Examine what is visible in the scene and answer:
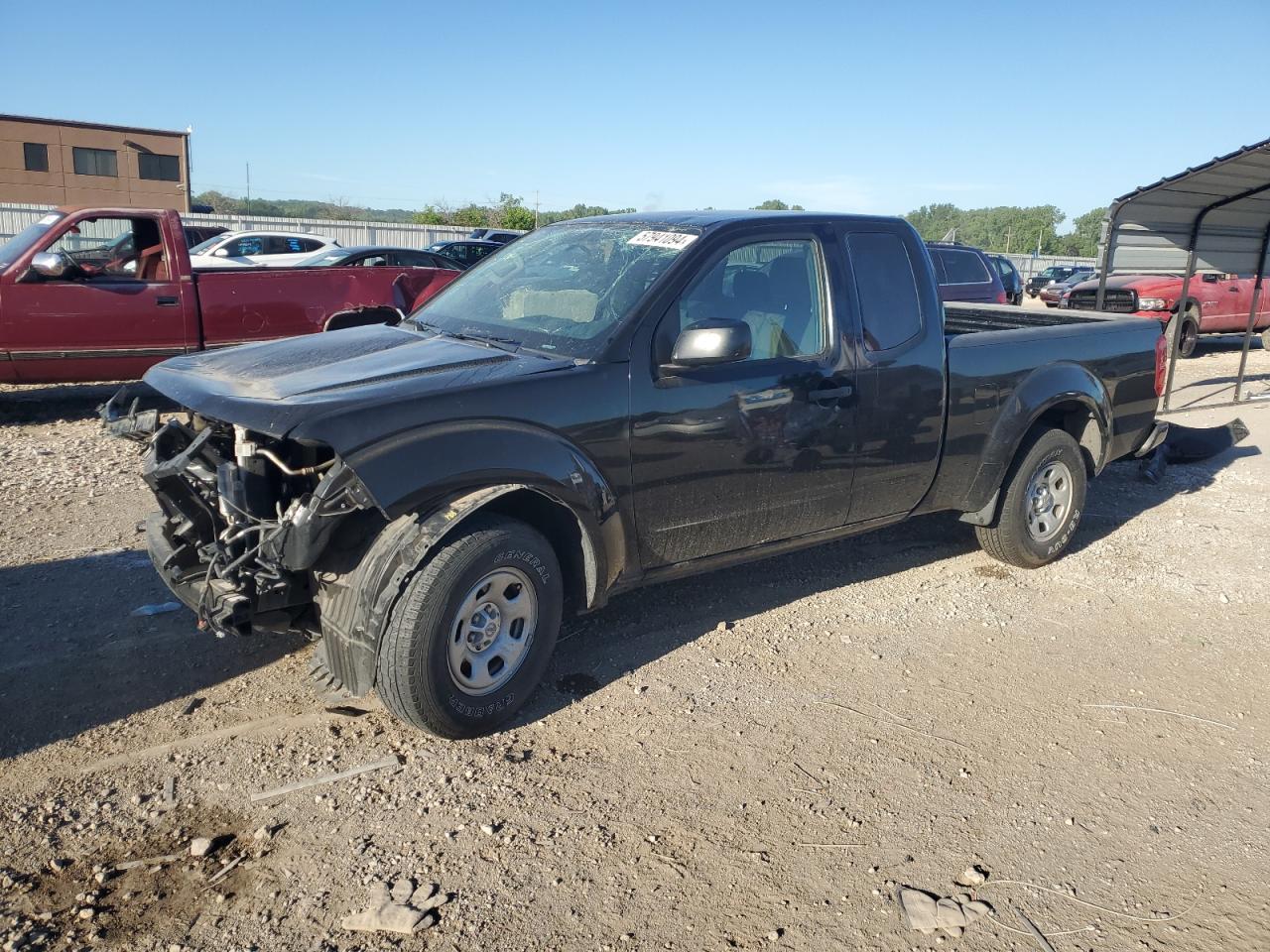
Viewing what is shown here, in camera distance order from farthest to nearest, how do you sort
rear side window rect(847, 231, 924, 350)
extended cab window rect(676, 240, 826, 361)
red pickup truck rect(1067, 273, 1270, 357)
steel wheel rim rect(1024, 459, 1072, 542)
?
red pickup truck rect(1067, 273, 1270, 357), steel wheel rim rect(1024, 459, 1072, 542), rear side window rect(847, 231, 924, 350), extended cab window rect(676, 240, 826, 361)

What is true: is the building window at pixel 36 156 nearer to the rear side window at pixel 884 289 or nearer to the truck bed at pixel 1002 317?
the truck bed at pixel 1002 317

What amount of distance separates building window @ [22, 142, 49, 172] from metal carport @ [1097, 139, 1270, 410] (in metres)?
42.7

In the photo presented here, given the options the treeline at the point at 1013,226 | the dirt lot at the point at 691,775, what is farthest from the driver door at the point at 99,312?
the treeline at the point at 1013,226

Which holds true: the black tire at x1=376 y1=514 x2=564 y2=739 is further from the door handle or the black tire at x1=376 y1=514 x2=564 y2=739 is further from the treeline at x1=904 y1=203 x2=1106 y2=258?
the treeline at x1=904 y1=203 x2=1106 y2=258

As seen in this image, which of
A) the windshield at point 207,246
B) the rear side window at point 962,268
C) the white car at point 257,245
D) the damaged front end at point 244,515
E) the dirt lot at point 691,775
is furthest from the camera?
the white car at point 257,245

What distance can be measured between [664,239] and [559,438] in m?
1.17

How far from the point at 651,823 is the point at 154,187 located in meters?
46.2

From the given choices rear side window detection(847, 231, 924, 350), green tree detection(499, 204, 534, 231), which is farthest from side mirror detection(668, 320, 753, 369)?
green tree detection(499, 204, 534, 231)

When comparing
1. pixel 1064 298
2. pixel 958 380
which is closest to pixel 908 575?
pixel 958 380

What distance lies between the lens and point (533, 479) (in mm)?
3750

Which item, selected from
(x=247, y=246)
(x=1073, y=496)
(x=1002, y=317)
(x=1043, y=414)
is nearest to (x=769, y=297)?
(x=1043, y=414)

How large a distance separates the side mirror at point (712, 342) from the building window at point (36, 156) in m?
A: 45.4

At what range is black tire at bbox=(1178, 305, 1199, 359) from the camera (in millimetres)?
16531

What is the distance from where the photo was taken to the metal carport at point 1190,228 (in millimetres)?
9977
